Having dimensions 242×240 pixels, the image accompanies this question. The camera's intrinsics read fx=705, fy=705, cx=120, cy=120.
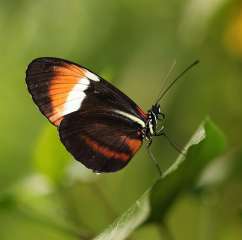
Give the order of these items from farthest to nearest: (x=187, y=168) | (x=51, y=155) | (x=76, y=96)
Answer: (x=76, y=96), (x=51, y=155), (x=187, y=168)

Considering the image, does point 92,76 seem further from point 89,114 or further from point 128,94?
point 128,94

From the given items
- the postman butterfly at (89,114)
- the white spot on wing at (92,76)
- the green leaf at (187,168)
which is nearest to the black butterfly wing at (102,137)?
the postman butterfly at (89,114)

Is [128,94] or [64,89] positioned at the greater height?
[64,89]

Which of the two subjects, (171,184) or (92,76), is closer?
(171,184)

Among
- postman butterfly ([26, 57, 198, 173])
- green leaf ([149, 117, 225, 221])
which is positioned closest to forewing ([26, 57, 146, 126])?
postman butterfly ([26, 57, 198, 173])

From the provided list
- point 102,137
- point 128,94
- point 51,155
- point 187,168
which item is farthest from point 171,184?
point 128,94

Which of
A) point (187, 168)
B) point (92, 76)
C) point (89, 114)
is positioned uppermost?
point (187, 168)

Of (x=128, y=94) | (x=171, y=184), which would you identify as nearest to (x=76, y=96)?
(x=171, y=184)

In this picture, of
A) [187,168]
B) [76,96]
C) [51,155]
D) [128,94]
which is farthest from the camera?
[128,94]
